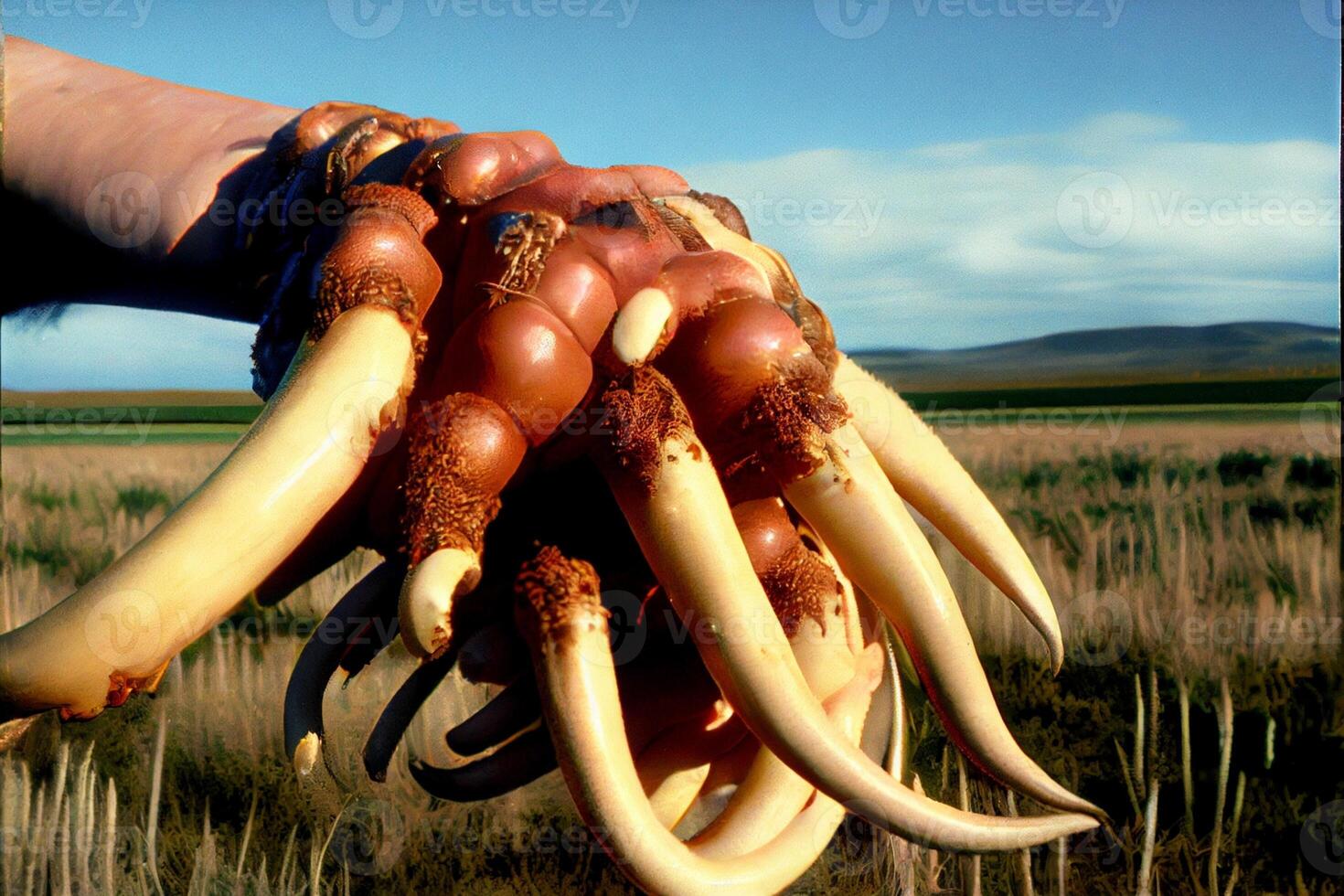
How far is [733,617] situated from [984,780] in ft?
5.01

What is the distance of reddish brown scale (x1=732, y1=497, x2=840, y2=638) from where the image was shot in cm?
198

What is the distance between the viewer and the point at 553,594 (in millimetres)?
1857

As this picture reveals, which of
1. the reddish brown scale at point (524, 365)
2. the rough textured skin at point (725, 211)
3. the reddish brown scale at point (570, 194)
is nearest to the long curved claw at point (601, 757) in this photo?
the reddish brown scale at point (524, 365)

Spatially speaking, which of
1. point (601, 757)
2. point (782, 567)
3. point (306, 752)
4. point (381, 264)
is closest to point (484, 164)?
point (381, 264)

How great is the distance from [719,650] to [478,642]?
0.44m

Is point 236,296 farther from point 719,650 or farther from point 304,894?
point 304,894

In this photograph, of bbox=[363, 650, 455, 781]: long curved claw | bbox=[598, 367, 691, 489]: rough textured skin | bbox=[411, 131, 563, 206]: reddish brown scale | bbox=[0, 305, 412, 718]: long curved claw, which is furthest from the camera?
bbox=[363, 650, 455, 781]: long curved claw

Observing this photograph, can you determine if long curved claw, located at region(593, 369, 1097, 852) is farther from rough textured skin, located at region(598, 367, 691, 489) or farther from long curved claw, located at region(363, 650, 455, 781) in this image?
long curved claw, located at region(363, 650, 455, 781)

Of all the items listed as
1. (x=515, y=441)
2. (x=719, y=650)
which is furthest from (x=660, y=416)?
(x=719, y=650)

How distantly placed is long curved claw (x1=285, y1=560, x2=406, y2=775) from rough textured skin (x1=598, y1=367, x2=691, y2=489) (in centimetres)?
65

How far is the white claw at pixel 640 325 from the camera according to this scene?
1.84 m

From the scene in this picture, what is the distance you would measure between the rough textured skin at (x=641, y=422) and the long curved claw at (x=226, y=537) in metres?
0.32

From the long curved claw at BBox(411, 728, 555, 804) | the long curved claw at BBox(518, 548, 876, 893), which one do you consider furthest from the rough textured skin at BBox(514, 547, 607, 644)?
the long curved claw at BBox(411, 728, 555, 804)

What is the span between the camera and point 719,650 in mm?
1791
